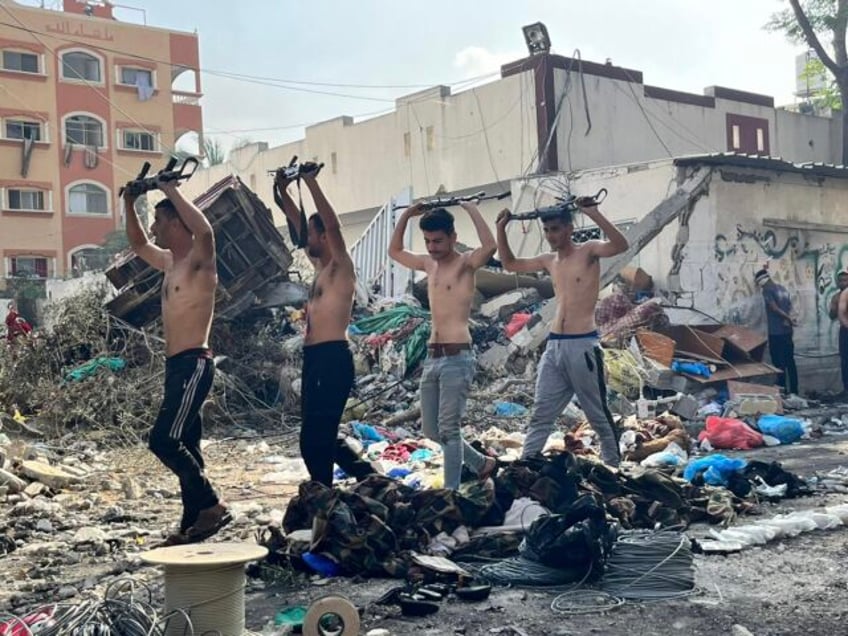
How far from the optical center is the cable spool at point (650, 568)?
14.8 feet

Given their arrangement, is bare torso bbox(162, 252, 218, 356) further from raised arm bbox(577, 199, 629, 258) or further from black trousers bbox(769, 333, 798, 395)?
black trousers bbox(769, 333, 798, 395)

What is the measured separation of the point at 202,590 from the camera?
373 cm

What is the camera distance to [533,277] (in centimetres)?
1533

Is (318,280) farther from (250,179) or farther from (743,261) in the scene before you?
(250,179)

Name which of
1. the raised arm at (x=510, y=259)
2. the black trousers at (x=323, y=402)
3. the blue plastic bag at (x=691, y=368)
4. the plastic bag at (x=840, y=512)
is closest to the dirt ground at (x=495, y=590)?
the plastic bag at (x=840, y=512)

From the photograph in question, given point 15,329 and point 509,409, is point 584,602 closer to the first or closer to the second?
point 509,409

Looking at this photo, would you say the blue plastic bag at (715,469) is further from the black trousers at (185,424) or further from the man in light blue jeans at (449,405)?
the black trousers at (185,424)

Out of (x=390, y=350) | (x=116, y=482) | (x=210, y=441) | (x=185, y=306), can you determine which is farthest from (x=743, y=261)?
(x=185, y=306)

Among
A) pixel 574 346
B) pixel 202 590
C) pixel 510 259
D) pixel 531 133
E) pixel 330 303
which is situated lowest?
pixel 202 590

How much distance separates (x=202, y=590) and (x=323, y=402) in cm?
221

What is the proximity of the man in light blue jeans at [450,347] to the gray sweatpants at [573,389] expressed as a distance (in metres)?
0.65

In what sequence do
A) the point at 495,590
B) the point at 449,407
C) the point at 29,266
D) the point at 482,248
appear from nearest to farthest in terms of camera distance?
the point at 495,590 → the point at 449,407 → the point at 482,248 → the point at 29,266

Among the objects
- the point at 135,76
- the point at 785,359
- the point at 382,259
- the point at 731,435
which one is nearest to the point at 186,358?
the point at 731,435

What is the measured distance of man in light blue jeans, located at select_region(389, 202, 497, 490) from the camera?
595 cm
